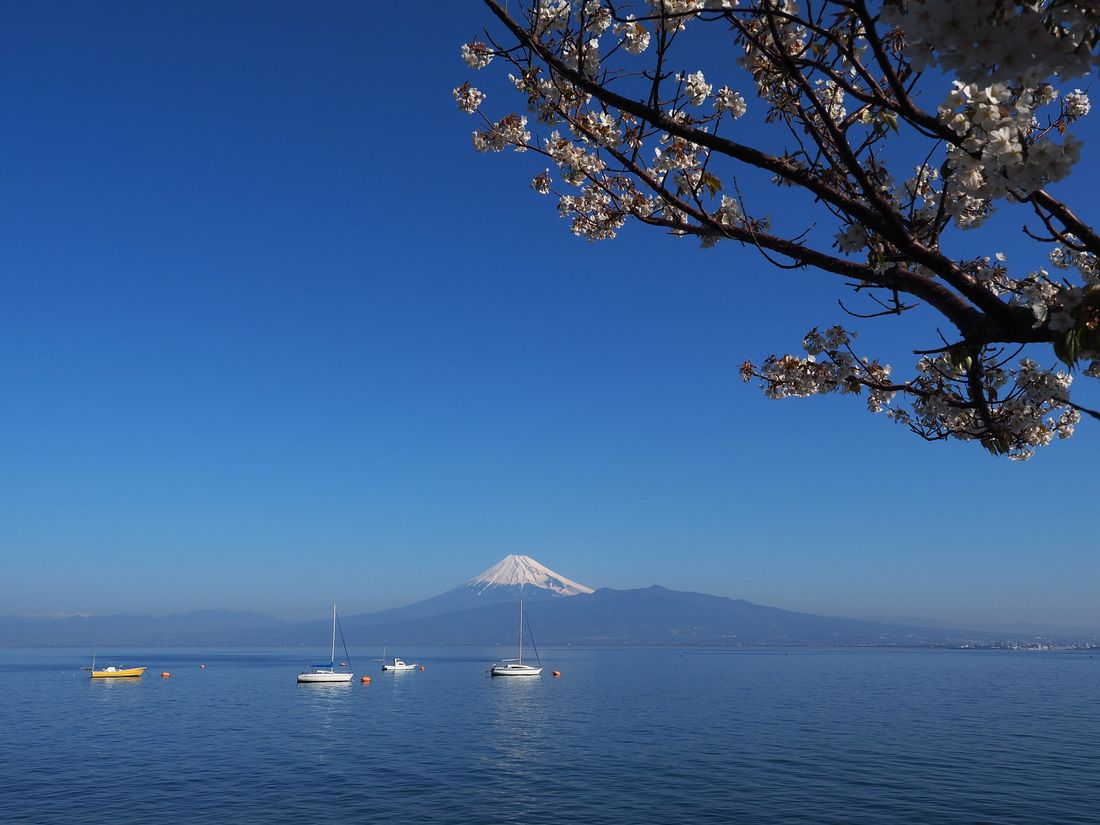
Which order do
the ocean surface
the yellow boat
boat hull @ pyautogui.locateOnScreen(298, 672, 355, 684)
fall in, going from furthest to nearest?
the yellow boat < boat hull @ pyautogui.locateOnScreen(298, 672, 355, 684) < the ocean surface

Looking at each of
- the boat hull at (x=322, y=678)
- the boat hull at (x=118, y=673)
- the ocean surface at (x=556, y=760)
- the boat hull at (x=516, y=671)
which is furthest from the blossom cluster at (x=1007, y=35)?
the boat hull at (x=118, y=673)

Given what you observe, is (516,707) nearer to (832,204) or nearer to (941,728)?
(941,728)

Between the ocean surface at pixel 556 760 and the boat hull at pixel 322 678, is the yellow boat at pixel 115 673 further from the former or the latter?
the ocean surface at pixel 556 760

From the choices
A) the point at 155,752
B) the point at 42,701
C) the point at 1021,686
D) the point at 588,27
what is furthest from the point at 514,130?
the point at 1021,686

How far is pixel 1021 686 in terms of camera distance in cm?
9581

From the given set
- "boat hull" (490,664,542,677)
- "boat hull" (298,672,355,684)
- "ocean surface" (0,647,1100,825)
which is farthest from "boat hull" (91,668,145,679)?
"boat hull" (490,664,542,677)

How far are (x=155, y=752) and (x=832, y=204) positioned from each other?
160 ft

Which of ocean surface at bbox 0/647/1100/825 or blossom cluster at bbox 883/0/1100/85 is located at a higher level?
blossom cluster at bbox 883/0/1100/85

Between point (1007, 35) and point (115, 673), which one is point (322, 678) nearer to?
point (115, 673)

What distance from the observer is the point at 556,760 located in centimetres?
3884

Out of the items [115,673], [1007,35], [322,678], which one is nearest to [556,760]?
[1007,35]

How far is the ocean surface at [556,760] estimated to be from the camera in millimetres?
27172

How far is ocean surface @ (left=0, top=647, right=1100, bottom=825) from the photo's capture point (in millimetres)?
27172

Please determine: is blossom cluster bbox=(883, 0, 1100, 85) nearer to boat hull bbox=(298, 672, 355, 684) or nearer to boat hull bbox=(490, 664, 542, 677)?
boat hull bbox=(298, 672, 355, 684)
